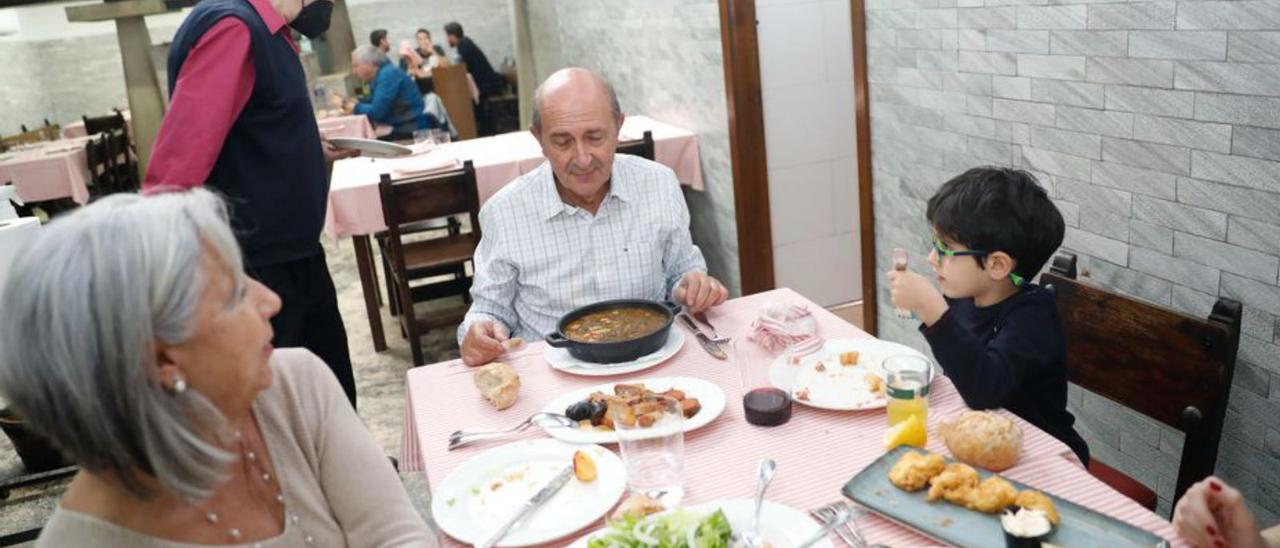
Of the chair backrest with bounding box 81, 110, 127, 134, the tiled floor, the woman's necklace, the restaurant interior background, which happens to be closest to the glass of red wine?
the woman's necklace

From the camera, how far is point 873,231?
3.23 meters

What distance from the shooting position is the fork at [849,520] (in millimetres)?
1179

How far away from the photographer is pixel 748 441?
4.93 ft

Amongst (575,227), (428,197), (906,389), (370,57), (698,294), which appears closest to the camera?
(906,389)

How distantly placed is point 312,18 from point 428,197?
3.72 feet

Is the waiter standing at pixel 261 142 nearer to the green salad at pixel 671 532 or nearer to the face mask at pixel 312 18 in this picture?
the face mask at pixel 312 18

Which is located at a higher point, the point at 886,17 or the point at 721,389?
the point at 886,17

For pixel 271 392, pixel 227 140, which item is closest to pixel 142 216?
pixel 271 392

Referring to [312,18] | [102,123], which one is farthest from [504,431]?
[102,123]

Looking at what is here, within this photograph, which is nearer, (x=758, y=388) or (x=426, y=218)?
(x=758, y=388)

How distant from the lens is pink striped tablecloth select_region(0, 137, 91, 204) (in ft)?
20.5

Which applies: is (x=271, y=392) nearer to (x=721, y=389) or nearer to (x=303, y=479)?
(x=303, y=479)

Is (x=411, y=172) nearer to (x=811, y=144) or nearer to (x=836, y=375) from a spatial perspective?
(x=811, y=144)

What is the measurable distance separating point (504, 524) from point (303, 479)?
1.04 feet
